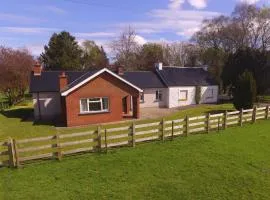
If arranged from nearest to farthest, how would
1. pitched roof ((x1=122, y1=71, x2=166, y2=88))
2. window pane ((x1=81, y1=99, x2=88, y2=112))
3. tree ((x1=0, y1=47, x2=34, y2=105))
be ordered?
Answer: window pane ((x1=81, y1=99, x2=88, y2=112)), pitched roof ((x1=122, y1=71, x2=166, y2=88)), tree ((x1=0, y1=47, x2=34, y2=105))

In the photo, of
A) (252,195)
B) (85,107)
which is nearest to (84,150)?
(252,195)

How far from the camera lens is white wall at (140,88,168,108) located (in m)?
30.8

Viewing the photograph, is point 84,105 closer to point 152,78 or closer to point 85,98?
point 85,98

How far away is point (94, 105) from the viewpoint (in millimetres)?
21531

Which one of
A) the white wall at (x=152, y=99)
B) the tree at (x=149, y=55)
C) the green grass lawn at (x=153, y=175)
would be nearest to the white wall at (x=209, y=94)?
the white wall at (x=152, y=99)

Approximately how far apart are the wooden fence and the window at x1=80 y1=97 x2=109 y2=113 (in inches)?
223

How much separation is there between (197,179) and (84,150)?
5.30 meters

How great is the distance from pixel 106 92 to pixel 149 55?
131 feet

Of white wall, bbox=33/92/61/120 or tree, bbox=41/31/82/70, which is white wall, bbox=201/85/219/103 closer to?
white wall, bbox=33/92/61/120

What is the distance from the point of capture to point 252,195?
7.81 meters

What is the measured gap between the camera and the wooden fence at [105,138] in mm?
9932

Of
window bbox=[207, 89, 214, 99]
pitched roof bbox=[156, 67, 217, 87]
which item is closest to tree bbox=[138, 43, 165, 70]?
pitched roof bbox=[156, 67, 217, 87]

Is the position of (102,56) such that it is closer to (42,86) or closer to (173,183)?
(42,86)

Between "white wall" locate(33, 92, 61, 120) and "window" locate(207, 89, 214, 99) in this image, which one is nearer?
"white wall" locate(33, 92, 61, 120)
